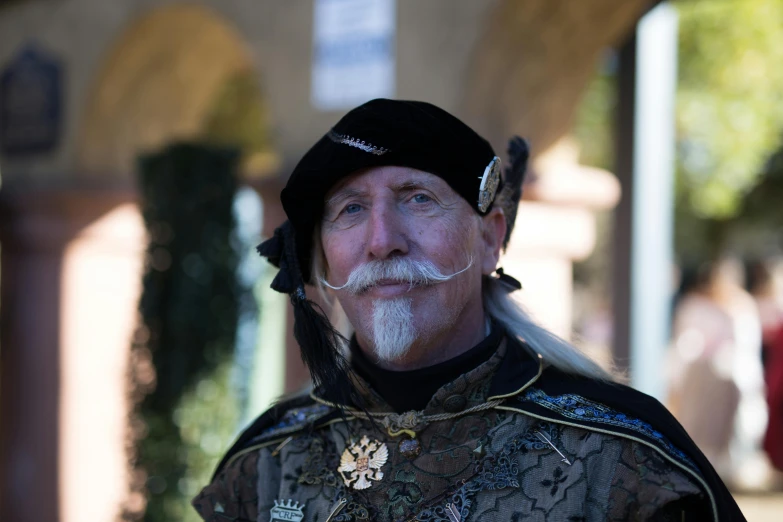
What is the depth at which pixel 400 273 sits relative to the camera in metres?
1.87

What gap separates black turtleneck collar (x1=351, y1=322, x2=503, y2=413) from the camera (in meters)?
1.94

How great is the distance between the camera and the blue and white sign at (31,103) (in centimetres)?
609

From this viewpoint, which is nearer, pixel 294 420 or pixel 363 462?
pixel 363 462

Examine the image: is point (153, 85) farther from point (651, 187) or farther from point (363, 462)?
point (363, 462)

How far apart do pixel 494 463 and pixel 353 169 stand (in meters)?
0.65

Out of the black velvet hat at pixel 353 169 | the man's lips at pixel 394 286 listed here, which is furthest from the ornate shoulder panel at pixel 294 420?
the man's lips at pixel 394 286

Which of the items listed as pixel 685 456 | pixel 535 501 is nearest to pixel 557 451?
pixel 535 501

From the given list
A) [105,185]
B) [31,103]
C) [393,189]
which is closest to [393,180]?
[393,189]

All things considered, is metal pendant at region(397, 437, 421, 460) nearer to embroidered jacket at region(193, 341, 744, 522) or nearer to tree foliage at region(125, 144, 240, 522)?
embroidered jacket at region(193, 341, 744, 522)

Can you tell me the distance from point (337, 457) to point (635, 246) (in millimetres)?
3230

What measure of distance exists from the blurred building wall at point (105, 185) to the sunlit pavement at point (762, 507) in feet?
10.2

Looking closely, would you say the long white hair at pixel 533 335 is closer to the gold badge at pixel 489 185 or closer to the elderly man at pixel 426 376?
the elderly man at pixel 426 376

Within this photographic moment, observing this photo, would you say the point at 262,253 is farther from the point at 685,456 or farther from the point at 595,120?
the point at 595,120

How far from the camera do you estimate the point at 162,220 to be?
464cm
